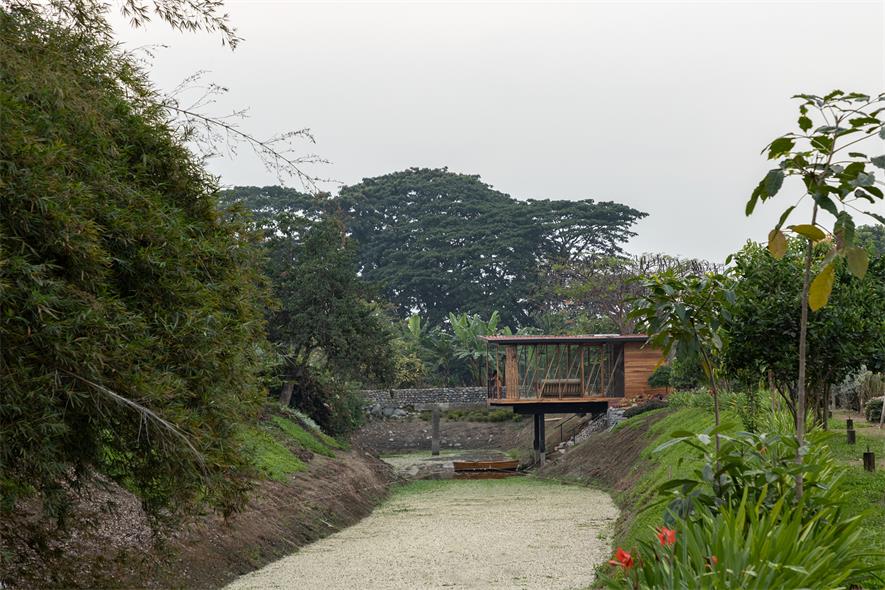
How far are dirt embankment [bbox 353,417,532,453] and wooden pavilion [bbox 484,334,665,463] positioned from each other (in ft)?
26.0

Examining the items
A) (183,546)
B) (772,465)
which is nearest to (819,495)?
(772,465)

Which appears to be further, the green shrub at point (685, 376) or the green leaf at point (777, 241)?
the green shrub at point (685, 376)

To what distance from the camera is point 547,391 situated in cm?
3538

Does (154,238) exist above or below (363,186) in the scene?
below

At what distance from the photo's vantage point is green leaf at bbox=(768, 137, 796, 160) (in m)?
7.39

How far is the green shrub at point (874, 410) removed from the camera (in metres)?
22.5

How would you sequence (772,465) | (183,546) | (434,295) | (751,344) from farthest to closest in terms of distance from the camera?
(434,295) → (751,344) → (183,546) → (772,465)

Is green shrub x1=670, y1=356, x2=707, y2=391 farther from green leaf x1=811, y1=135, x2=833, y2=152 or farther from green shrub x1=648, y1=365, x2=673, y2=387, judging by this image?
green leaf x1=811, y1=135, x2=833, y2=152

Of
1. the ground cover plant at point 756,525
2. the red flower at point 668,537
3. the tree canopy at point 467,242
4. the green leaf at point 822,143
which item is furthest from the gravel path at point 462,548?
the tree canopy at point 467,242

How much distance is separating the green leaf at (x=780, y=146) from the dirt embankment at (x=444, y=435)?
1449 inches

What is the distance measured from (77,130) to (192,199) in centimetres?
174

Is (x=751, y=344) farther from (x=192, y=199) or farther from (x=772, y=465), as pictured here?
(x=192, y=199)

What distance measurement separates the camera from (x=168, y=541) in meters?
12.3

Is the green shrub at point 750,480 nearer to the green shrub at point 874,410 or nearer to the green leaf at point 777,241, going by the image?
the green leaf at point 777,241
